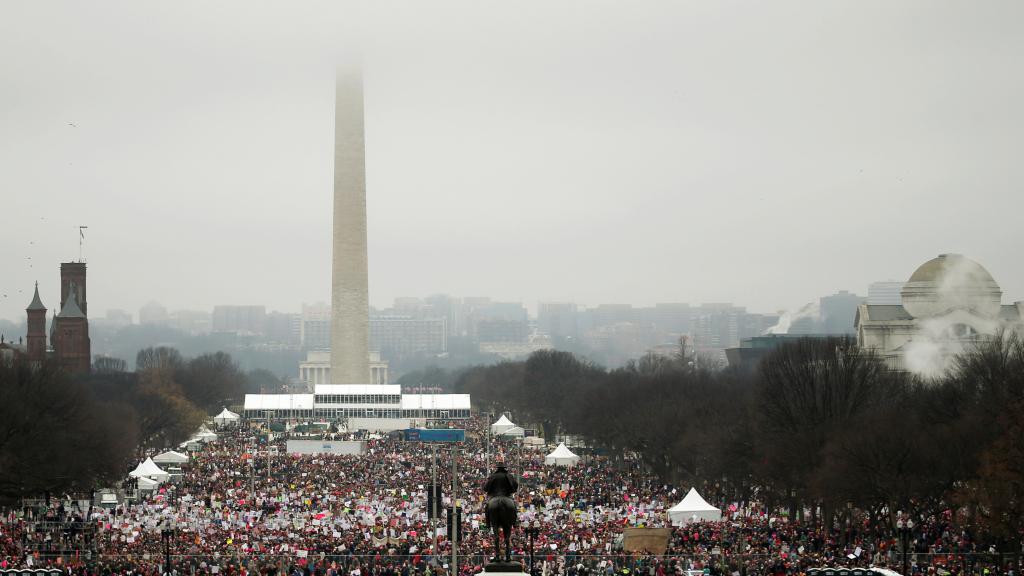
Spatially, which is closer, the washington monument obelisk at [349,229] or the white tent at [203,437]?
the white tent at [203,437]

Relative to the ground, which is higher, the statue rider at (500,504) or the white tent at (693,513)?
the statue rider at (500,504)

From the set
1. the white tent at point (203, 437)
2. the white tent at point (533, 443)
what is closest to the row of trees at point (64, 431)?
the white tent at point (203, 437)

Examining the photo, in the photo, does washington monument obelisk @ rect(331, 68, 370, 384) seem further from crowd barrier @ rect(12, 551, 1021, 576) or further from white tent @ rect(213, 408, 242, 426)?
crowd barrier @ rect(12, 551, 1021, 576)

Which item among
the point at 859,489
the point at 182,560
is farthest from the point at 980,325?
the point at 182,560

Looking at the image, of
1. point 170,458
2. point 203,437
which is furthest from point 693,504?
point 203,437

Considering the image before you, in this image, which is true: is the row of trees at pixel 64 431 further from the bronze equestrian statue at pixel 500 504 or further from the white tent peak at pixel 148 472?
the bronze equestrian statue at pixel 500 504

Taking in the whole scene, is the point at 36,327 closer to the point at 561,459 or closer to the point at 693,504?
the point at 561,459

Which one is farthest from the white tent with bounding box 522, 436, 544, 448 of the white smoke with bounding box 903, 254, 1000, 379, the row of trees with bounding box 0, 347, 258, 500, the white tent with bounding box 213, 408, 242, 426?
the white tent with bounding box 213, 408, 242, 426

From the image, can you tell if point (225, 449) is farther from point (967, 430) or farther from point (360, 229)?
point (967, 430)
